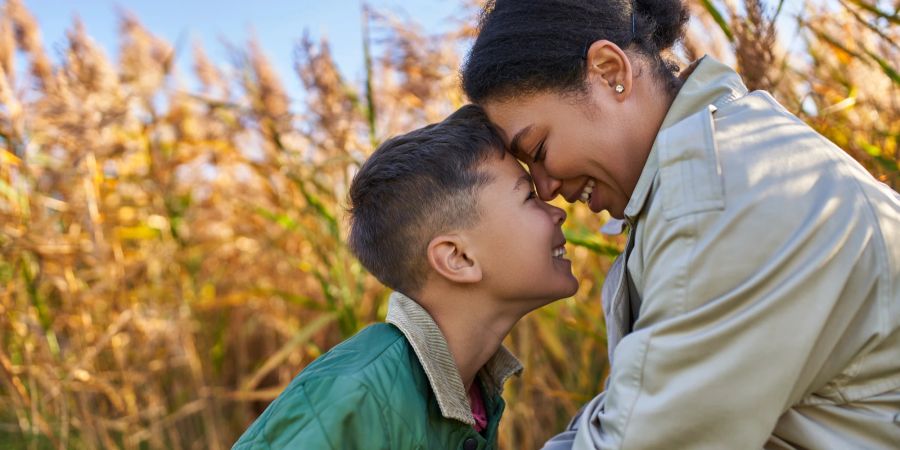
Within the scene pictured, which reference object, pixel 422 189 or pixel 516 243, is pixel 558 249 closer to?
pixel 516 243

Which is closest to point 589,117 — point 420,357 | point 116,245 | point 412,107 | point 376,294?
point 420,357

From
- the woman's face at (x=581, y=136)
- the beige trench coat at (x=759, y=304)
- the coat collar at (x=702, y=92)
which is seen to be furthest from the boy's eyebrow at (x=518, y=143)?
the beige trench coat at (x=759, y=304)

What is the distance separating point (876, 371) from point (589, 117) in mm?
658

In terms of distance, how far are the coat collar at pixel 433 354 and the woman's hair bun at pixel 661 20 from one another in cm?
73

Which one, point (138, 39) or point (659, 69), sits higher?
point (138, 39)

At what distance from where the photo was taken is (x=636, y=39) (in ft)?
5.58

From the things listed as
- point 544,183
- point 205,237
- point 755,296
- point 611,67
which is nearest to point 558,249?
point 544,183

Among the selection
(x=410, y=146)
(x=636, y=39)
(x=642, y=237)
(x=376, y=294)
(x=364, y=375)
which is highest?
(x=636, y=39)

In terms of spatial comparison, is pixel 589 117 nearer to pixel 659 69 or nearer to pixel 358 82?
pixel 659 69

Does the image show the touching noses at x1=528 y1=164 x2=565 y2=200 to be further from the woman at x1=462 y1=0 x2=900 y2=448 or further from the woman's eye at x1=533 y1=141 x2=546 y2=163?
the woman at x1=462 y1=0 x2=900 y2=448

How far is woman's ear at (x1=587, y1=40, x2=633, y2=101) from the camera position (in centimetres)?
161

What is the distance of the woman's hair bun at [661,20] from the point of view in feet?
5.67

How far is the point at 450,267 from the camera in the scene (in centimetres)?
177

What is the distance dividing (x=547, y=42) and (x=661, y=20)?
0.33 metres
